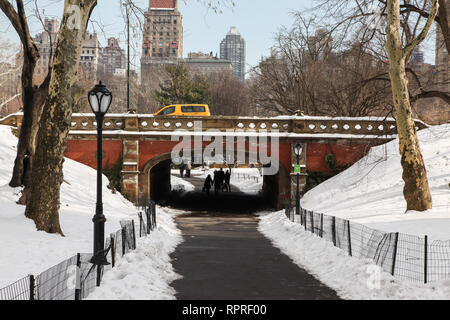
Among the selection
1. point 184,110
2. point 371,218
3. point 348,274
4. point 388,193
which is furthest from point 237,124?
point 348,274

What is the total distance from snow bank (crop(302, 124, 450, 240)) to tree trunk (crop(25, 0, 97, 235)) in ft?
28.3

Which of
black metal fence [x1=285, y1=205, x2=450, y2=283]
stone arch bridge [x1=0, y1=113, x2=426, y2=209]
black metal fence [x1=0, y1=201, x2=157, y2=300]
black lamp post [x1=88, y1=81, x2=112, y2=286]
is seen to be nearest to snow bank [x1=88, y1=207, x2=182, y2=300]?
black metal fence [x1=0, y1=201, x2=157, y2=300]

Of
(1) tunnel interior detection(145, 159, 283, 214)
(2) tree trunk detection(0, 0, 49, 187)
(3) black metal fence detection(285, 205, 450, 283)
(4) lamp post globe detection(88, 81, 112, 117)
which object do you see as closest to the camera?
(3) black metal fence detection(285, 205, 450, 283)

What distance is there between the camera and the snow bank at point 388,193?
13.7 m

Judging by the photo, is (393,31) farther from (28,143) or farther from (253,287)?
(28,143)

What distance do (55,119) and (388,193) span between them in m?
13.0

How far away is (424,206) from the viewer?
50.3 ft

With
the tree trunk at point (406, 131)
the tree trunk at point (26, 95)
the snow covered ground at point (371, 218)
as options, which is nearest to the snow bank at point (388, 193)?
the snow covered ground at point (371, 218)

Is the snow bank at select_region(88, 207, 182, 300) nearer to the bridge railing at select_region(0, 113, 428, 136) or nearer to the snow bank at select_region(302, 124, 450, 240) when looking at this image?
the snow bank at select_region(302, 124, 450, 240)

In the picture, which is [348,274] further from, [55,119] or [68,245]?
[55,119]

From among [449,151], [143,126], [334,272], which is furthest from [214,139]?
[334,272]

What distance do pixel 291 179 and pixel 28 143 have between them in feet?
48.9

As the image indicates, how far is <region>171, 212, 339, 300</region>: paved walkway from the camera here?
9.16m
